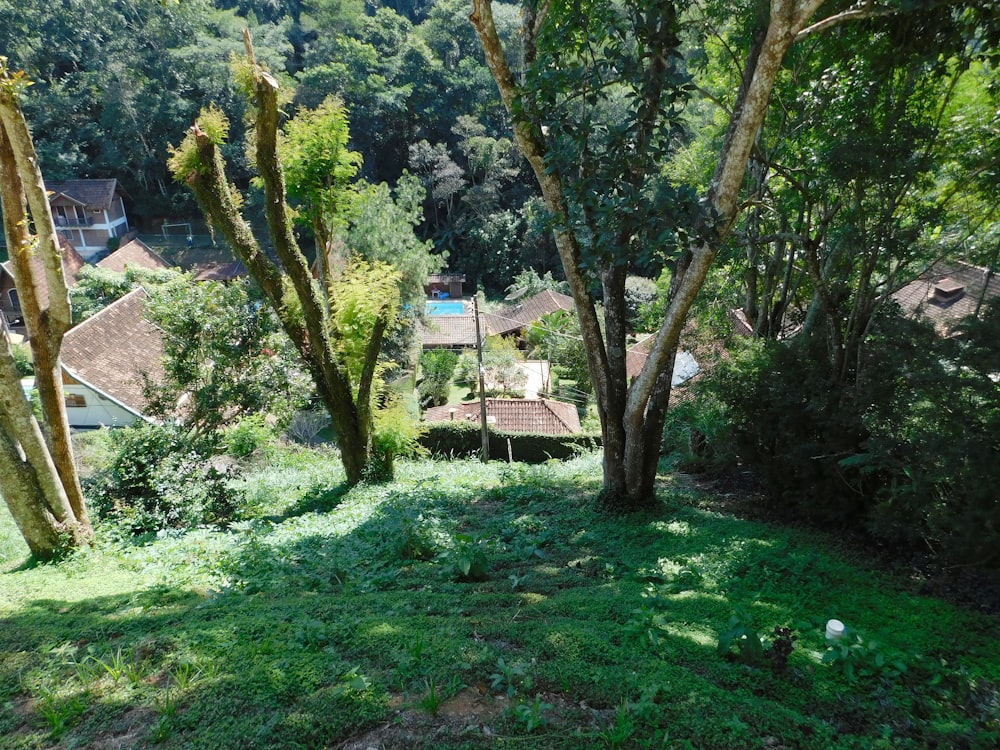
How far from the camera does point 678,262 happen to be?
6.59 meters

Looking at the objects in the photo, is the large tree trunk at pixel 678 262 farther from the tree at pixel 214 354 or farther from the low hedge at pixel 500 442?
the low hedge at pixel 500 442

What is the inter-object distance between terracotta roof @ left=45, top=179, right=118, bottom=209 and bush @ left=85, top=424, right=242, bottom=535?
3729cm

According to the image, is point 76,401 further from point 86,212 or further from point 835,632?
point 86,212

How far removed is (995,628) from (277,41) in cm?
5183

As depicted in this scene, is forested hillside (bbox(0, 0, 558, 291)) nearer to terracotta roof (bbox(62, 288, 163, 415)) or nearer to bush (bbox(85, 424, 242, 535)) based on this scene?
terracotta roof (bbox(62, 288, 163, 415))

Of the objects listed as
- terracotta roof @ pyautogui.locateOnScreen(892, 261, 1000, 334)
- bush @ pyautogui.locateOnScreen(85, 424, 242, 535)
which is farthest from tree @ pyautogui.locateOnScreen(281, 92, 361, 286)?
terracotta roof @ pyautogui.locateOnScreen(892, 261, 1000, 334)

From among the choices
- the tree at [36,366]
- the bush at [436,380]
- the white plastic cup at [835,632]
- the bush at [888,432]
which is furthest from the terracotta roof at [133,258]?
the white plastic cup at [835,632]

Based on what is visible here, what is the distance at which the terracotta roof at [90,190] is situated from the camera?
3866 cm

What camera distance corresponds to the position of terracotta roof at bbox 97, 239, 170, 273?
103 ft

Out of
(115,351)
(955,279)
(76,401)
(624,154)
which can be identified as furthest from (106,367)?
(955,279)

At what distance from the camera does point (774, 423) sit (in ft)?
25.4

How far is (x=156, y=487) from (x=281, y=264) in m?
3.76

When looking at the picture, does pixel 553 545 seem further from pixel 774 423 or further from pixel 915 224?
pixel 915 224

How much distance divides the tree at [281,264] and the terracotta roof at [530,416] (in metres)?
8.72
